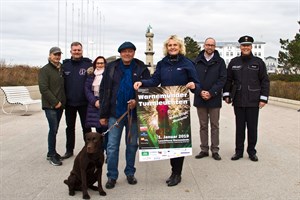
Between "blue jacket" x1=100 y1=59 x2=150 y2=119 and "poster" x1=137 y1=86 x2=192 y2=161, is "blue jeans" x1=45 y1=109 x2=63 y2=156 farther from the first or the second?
"poster" x1=137 y1=86 x2=192 y2=161

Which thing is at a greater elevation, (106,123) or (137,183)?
(106,123)

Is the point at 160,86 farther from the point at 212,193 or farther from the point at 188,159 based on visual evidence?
the point at 188,159

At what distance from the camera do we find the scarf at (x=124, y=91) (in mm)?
5195

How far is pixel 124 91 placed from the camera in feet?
17.1

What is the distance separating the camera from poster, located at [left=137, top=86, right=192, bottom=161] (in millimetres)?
5059

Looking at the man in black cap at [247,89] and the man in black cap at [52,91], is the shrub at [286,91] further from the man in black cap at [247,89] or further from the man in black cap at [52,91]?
the man in black cap at [52,91]

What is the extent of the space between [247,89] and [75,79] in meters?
3.01

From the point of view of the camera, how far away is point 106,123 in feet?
17.8

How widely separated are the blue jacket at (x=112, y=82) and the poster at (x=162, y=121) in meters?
0.28

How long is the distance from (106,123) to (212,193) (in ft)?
5.73

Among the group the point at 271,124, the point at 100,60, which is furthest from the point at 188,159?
the point at 271,124

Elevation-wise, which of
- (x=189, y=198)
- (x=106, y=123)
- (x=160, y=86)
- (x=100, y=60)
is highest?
(x=100, y=60)

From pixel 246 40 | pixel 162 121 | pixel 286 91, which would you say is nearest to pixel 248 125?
pixel 246 40

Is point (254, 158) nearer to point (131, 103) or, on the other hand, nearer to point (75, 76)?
point (131, 103)
